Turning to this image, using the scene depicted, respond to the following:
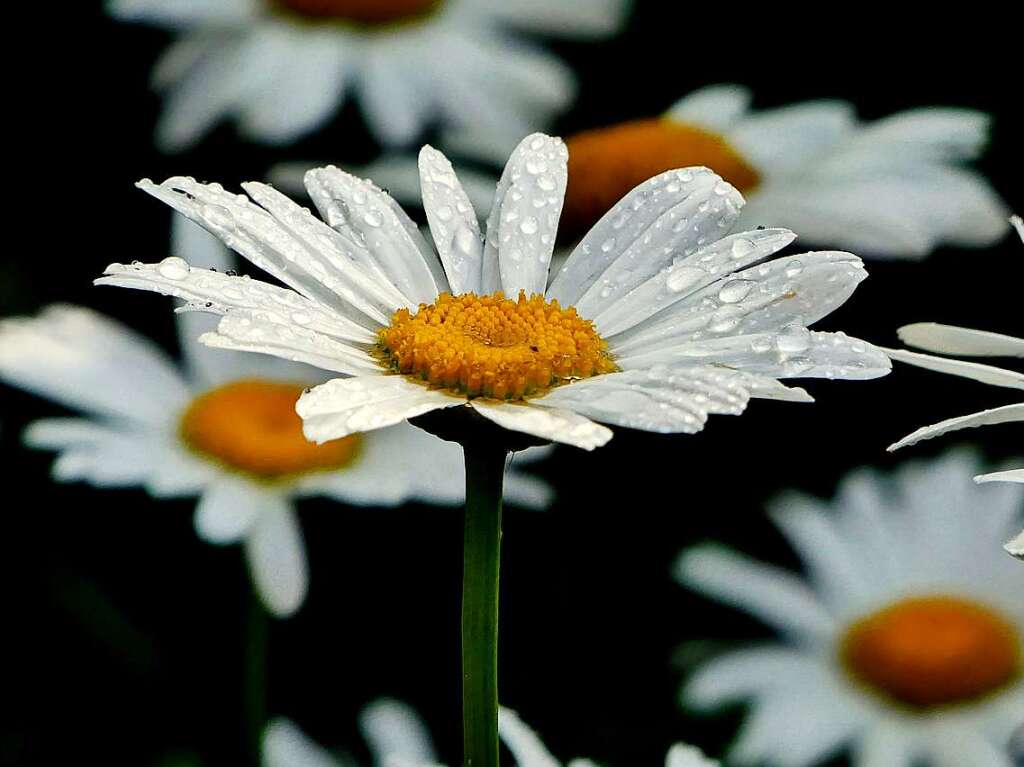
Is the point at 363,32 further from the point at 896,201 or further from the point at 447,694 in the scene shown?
the point at 447,694

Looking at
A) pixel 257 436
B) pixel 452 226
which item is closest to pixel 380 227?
pixel 452 226

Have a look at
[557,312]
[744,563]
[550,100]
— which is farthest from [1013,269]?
[557,312]

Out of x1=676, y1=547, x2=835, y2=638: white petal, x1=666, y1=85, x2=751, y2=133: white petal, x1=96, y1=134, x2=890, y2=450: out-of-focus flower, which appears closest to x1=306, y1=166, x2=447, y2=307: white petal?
x1=96, y1=134, x2=890, y2=450: out-of-focus flower

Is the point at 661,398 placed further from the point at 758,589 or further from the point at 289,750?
the point at 758,589

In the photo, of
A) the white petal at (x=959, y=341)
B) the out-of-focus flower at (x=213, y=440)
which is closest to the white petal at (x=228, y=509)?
the out-of-focus flower at (x=213, y=440)

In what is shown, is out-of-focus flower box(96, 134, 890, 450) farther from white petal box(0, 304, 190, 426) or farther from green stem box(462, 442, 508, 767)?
white petal box(0, 304, 190, 426)
